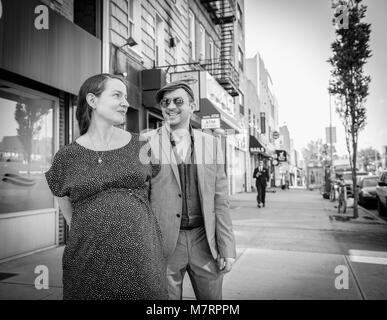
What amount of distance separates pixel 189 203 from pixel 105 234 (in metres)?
0.74

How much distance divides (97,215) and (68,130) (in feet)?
17.2

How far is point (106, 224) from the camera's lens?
1.59 meters

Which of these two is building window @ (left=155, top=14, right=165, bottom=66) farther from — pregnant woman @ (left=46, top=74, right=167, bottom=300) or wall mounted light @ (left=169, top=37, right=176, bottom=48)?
pregnant woman @ (left=46, top=74, right=167, bottom=300)

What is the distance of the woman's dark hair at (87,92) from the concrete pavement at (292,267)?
2.62m

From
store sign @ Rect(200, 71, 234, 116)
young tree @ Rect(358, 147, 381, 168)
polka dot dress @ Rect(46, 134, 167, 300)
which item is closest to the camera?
polka dot dress @ Rect(46, 134, 167, 300)

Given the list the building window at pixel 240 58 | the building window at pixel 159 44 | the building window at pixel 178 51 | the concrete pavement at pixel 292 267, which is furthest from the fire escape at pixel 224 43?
the concrete pavement at pixel 292 267

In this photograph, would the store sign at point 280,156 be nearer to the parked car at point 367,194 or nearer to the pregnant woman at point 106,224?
the parked car at point 367,194

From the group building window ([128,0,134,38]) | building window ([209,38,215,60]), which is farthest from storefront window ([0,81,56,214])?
building window ([209,38,215,60])

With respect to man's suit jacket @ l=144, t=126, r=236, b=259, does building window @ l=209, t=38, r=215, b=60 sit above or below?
above

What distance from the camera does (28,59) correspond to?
15.7 feet

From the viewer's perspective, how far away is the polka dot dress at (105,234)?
5.20ft

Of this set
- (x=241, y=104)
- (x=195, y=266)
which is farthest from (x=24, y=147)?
(x=241, y=104)

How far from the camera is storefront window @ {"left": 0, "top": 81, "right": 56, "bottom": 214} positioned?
208 inches
